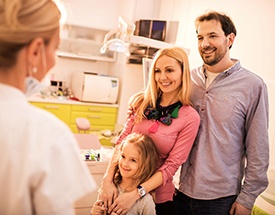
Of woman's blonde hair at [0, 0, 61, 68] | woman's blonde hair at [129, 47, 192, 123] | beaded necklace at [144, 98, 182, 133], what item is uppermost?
woman's blonde hair at [0, 0, 61, 68]

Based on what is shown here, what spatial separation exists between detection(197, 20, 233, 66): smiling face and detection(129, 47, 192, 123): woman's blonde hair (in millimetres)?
119

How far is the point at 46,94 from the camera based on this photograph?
4.23m

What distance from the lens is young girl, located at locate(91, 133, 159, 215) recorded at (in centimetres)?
147

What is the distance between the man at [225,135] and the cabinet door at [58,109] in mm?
2732

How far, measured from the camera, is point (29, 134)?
64cm

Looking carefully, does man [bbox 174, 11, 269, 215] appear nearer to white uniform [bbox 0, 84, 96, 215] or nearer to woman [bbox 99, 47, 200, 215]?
woman [bbox 99, 47, 200, 215]

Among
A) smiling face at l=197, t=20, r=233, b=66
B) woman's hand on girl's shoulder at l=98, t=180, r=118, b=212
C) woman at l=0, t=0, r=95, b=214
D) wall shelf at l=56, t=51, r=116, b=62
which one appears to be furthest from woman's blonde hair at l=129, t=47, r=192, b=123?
wall shelf at l=56, t=51, r=116, b=62

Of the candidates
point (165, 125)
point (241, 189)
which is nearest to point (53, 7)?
point (165, 125)

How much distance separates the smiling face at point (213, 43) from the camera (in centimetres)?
155

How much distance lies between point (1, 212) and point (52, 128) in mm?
229

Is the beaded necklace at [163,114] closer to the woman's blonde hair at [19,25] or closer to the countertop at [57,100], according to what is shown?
the woman's blonde hair at [19,25]

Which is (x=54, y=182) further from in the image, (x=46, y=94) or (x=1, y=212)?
(x=46, y=94)

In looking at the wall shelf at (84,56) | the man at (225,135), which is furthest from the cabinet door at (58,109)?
the man at (225,135)

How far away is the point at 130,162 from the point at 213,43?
2.54ft
